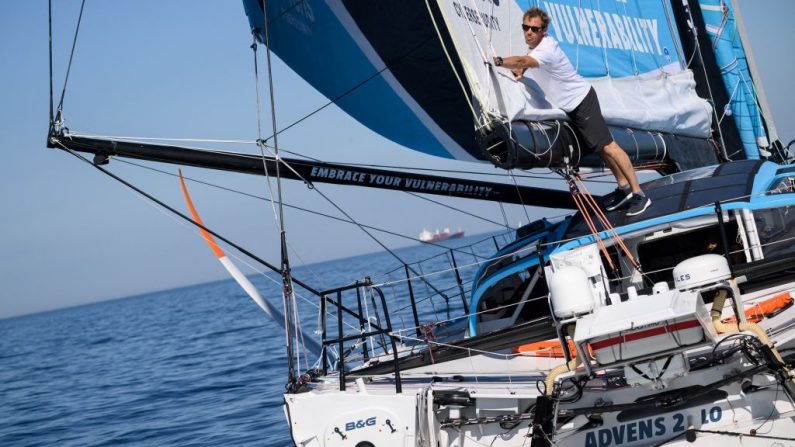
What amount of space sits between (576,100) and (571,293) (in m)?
2.39

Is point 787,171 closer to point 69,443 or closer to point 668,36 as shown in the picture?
point 668,36

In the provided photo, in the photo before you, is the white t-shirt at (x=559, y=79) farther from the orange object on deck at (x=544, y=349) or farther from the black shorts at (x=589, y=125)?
the orange object on deck at (x=544, y=349)

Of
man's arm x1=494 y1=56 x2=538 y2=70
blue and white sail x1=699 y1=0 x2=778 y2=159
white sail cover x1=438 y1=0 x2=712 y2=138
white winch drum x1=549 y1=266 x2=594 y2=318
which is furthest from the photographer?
blue and white sail x1=699 y1=0 x2=778 y2=159

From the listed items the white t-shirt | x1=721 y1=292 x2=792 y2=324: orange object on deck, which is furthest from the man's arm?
x1=721 y1=292 x2=792 y2=324: orange object on deck

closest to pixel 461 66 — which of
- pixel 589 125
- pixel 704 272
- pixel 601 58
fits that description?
pixel 589 125

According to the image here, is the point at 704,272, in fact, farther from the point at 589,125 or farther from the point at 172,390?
the point at 172,390

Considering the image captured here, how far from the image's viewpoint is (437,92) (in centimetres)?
953

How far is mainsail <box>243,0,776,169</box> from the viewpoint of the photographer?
8.54 m

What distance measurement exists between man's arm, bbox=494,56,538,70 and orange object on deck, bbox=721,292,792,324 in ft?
7.60

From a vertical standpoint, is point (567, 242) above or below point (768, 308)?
above

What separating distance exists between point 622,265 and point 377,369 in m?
2.19

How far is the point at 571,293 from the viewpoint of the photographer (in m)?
5.56

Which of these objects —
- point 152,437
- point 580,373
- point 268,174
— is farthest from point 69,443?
point 580,373

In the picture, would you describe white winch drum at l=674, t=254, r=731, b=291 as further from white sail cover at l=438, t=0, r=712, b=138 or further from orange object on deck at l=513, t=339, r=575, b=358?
white sail cover at l=438, t=0, r=712, b=138
